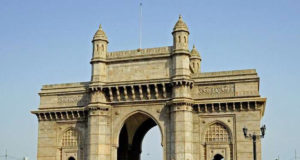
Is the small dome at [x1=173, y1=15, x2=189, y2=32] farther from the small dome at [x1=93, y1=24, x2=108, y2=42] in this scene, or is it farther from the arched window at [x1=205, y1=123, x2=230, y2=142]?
the arched window at [x1=205, y1=123, x2=230, y2=142]

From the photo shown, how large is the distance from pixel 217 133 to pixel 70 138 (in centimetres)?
1305

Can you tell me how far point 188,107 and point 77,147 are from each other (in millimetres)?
10589

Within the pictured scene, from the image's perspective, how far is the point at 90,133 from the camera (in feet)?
125

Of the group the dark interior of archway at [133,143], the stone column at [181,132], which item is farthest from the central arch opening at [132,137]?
the stone column at [181,132]

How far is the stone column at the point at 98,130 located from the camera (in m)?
37.6

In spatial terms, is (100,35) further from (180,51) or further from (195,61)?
(195,61)

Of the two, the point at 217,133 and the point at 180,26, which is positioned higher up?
the point at 180,26

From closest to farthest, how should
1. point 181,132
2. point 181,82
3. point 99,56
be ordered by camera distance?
1. point 181,132
2. point 181,82
3. point 99,56

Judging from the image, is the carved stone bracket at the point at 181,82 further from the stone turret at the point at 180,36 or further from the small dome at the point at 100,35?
the small dome at the point at 100,35

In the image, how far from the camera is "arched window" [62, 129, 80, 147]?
39719 millimetres

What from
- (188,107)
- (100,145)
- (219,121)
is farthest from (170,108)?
(100,145)

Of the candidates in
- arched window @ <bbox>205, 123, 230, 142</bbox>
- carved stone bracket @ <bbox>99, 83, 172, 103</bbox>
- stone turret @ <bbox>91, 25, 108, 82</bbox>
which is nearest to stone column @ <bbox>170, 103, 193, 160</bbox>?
arched window @ <bbox>205, 123, 230, 142</bbox>

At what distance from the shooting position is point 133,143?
44.0 meters

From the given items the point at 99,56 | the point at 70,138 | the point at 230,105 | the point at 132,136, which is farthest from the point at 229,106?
the point at 70,138
